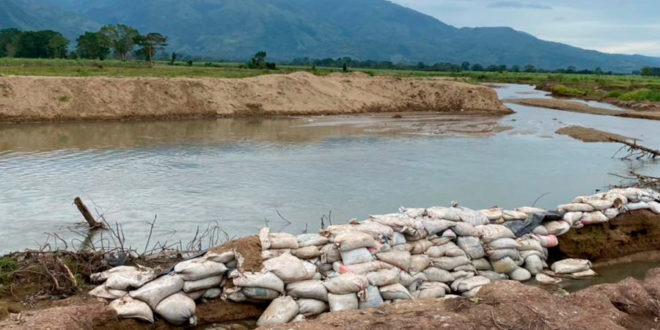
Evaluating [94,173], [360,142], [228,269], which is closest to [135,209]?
[94,173]

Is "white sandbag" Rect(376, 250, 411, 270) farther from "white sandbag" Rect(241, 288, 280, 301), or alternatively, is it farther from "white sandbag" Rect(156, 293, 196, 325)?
"white sandbag" Rect(156, 293, 196, 325)

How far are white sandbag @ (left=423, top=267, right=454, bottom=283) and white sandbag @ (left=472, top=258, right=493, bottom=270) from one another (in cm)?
49

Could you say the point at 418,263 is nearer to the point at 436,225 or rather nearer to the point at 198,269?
the point at 436,225

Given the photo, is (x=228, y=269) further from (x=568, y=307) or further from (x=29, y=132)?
(x=29, y=132)

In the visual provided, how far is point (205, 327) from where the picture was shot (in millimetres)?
5551

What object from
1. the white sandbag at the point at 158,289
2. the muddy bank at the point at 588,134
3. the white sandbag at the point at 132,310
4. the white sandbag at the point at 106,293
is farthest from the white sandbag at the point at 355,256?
the muddy bank at the point at 588,134

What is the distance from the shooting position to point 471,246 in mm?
6977

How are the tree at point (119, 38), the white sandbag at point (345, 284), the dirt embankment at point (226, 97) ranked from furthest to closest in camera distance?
1. the tree at point (119, 38)
2. the dirt embankment at point (226, 97)
3. the white sandbag at point (345, 284)

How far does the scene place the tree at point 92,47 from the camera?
212ft

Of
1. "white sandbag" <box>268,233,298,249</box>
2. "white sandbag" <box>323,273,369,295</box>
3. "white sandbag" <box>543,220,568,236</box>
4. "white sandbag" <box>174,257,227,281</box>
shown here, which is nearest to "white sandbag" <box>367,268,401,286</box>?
"white sandbag" <box>323,273,369,295</box>

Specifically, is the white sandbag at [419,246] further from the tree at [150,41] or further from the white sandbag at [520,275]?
the tree at [150,41]

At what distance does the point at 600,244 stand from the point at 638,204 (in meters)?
0.95

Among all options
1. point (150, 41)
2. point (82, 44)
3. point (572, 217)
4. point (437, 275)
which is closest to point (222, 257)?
point (437, 275)

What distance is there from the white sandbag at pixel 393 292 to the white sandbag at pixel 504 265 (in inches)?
63.5
